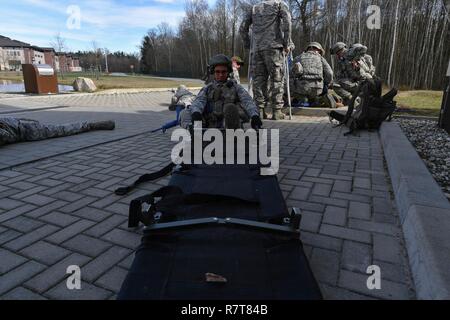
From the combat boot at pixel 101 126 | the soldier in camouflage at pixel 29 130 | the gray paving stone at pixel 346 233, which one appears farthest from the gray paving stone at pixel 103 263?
the combat boot at pixel 101 126

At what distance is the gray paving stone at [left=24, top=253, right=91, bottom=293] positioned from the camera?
65.9 inches

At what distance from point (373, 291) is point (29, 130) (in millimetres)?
5320

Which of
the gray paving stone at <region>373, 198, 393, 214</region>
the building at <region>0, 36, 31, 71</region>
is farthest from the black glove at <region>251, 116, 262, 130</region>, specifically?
the building at <region>0, 36, 31, 71</region>

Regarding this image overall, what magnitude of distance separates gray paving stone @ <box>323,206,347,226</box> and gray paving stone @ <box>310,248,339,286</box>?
17.3 inches

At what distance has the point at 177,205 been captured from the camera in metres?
2.09

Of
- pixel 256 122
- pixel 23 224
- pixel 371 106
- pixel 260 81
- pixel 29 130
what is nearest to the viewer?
pixel 23 224

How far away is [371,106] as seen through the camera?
5559mm

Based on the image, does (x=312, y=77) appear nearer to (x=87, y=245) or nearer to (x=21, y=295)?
(x=87, y=245)

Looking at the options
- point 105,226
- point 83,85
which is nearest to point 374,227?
point 105,226

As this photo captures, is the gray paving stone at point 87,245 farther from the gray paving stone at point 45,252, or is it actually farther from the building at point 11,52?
the building at point 11,52

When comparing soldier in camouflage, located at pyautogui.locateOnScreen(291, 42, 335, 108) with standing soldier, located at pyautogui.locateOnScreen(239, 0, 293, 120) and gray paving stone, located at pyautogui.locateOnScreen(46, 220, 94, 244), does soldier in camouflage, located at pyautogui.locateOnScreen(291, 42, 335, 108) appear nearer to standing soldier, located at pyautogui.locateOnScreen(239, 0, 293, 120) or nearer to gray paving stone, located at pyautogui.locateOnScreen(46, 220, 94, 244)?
standing soldier, located at pyautogui.locateOnScreen(239, 0, 293, 120)

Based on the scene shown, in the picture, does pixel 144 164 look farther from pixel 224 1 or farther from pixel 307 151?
pixel 224 1
